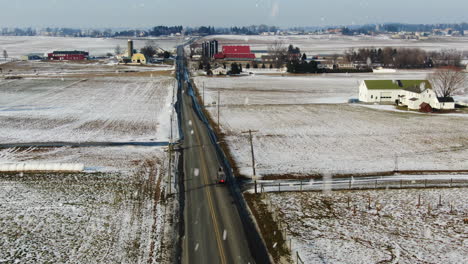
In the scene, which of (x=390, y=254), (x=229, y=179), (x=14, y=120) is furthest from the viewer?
(x=14, y=120)

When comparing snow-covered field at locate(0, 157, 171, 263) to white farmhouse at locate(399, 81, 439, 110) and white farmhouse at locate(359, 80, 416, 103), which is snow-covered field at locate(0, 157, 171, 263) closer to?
white farmhouse at locate(399, 81, 439, 110)

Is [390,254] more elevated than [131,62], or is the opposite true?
[131,62]

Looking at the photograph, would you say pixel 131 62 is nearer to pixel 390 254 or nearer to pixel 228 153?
pixel 228 153

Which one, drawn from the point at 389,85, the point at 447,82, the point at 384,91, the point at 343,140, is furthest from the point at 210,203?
the point at 447,82

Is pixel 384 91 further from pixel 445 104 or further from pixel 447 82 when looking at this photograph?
pixel 447 82

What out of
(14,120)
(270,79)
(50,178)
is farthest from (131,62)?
(50,178)

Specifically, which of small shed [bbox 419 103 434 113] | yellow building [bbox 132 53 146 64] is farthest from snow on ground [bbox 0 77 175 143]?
yellow building [bbox 132 53 146 64]

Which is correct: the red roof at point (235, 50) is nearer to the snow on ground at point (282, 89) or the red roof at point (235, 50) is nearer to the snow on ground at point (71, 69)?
the snow on ground at point (71, 69)
